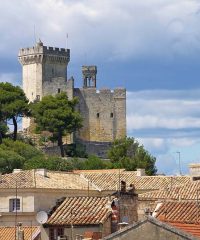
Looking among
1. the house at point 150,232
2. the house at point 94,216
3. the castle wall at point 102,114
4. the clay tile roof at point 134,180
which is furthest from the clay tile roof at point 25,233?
the castle wall at point 102,114

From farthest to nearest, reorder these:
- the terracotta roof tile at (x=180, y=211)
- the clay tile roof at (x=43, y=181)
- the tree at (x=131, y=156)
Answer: the tree at (x=131, y=156) < the clay tile roof at (x=43, y=181) < the terracotta roof tile at (x=180, y=211)

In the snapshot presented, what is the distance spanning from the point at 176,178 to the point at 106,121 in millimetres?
63853

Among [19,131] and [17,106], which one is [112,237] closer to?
[17,106]

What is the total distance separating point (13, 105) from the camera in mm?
116875

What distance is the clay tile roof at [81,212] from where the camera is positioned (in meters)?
41.3

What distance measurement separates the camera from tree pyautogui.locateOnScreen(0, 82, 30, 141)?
11675 cm

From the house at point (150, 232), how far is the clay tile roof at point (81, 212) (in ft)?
39.5

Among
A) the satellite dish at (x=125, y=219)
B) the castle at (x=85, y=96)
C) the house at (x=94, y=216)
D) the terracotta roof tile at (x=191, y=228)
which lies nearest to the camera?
the terracotta roof tile at (x=191, y=228)

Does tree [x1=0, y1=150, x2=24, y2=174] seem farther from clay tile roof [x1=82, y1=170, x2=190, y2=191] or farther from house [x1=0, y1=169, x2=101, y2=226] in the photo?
house [x1=0, y1=169, x2=101, y2=226]

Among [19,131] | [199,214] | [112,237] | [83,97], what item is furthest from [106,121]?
[112,237]

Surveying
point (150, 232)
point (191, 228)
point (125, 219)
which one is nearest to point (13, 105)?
point (125, 219)

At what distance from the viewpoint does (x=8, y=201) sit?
63.7 meters

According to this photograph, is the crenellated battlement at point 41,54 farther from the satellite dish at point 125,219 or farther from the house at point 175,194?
the satellite dish at point 125,219

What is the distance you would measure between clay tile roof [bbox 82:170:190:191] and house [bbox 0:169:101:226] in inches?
147
